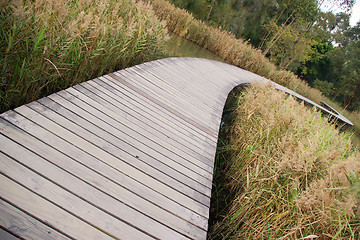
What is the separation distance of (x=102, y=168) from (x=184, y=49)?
7047 millimetres

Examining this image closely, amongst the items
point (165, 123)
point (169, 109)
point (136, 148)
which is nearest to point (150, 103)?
point (169, 109)

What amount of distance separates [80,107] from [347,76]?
2431 centimetres

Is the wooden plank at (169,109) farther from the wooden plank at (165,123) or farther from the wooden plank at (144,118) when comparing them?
the wooden plank at (144,118)

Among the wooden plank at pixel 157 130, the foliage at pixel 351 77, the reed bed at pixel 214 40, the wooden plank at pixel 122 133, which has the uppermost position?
the foliage at pixel 351 77

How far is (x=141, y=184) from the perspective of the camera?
4.72 feet

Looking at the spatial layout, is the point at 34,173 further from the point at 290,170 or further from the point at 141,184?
the point at 290,170

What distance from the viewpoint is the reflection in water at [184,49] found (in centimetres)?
703

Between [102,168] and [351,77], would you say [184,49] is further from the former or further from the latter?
[351,77]

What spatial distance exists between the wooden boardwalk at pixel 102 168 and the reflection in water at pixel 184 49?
4764 mm

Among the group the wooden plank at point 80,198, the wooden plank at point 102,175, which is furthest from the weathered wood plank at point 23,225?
the wooden plank at point 102,175

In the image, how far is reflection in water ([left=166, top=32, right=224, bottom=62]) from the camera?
7.03 meters

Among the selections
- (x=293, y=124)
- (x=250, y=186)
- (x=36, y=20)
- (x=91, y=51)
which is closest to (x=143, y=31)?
(x=91, y=51)

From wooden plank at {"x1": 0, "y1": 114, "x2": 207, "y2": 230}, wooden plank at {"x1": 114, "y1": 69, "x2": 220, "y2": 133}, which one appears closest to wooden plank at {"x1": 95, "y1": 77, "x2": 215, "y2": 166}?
wooden plank at {"x1": 114, "y1": 69, "x2": 220, "y2": 133}

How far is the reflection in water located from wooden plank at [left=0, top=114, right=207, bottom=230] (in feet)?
18.1
